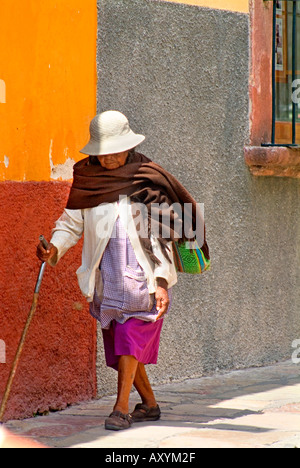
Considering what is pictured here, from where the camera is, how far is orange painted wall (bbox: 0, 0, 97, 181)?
5051 millimetres

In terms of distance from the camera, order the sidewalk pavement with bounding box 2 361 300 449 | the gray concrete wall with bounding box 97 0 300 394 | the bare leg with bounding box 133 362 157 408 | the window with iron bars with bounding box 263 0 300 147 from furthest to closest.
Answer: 1. the window with iron bars with bounding box 263 0 300 147
2. the gray concrete wall with bounding box 97 0 300 394
3. the bare leg with bounding box 133 362 157 408
4. the sidewalk pavement with bounding box 2 361 300 449

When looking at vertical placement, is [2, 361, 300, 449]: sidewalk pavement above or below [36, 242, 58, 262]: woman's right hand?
below

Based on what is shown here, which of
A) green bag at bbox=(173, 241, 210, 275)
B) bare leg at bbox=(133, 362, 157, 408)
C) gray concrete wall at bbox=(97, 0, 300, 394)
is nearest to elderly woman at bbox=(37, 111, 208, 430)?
green bag at bbox=(173, 241, 210, 275)

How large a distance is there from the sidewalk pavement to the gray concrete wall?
1.02 feet

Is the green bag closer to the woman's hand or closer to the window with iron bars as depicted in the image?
the woman's hand

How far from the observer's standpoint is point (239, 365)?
22.3 feet

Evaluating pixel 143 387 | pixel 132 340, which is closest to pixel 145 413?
pixel 143 387

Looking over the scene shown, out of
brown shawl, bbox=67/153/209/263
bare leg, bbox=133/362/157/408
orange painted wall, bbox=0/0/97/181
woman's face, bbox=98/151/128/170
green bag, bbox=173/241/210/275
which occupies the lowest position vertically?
bare leg, bbox=133/362/157/408

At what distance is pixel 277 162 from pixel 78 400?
2.40m

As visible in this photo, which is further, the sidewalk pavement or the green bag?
the green bag

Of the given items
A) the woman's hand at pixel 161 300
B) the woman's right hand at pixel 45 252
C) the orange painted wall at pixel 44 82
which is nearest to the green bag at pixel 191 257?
the woman's hand at pixel 161 300

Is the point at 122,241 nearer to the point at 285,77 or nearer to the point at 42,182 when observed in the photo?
the point at 42,182

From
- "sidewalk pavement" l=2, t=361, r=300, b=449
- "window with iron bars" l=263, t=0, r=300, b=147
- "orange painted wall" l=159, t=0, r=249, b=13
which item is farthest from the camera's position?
"window with iron bars" l=263, t=0, r=300, b=147
